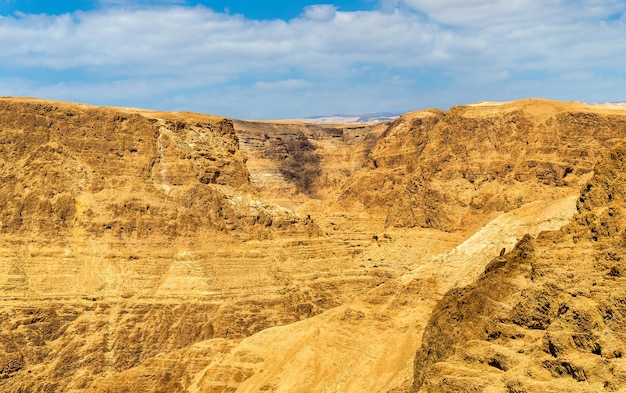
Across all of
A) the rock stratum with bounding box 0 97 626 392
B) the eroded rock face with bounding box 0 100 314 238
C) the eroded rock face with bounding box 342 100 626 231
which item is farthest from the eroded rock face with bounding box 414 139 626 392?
the eroded rock face with bounding box 0 100 314 238

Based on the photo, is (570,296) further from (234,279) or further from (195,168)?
(195,168)

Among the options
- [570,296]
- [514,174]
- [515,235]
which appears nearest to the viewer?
[570,296]

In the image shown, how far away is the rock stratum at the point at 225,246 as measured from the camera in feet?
226

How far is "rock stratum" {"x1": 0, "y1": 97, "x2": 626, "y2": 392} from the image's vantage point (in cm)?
6894

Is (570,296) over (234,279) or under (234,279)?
over

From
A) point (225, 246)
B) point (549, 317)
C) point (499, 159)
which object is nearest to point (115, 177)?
point (225, 246)

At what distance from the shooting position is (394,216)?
11794 cm

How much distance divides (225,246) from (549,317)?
66.3m

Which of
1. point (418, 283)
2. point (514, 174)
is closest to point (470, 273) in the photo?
point (418, 283)

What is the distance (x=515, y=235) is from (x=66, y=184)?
1916 inches

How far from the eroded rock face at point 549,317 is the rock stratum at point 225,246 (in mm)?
14364

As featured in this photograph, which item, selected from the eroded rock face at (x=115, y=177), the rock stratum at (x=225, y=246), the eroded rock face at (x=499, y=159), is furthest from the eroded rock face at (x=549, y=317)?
the eroded rock face at (x=115, y=177)

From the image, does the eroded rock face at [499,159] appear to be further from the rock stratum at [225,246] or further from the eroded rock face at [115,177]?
the eroded rock face at [115,177]

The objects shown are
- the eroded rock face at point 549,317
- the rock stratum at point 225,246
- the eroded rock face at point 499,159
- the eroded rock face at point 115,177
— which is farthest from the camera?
the eroded rock face at point 499,159
